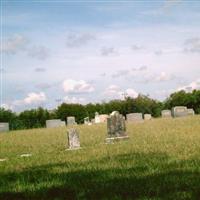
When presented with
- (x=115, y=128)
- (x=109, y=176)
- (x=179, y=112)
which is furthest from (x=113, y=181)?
(x=179, y=112)

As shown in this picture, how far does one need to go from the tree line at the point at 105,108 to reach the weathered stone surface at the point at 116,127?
4538 centimetres

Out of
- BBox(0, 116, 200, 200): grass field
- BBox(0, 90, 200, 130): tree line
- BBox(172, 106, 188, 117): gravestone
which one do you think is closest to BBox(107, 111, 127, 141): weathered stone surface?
BBox(0, 116, 200, 200): grass field

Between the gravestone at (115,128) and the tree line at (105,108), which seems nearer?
the gravestone at (115,128)

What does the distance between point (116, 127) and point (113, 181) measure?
1257cm

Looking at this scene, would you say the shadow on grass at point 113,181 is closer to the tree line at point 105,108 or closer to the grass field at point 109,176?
the grass field at point 109,176

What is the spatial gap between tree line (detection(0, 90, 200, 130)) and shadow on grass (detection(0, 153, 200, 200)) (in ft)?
184

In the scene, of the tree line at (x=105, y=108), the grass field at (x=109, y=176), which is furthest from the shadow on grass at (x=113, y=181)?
the tree line at (x=105, y=108)

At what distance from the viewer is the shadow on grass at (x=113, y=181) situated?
801cm

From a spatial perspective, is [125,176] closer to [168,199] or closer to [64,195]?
[64,195]

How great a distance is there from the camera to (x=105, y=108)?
86438 mm

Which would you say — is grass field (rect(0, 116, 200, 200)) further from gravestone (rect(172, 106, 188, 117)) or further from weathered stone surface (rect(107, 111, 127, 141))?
gravestone (rect(172, 106, 188, 117))

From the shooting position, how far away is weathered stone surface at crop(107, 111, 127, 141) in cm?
2161

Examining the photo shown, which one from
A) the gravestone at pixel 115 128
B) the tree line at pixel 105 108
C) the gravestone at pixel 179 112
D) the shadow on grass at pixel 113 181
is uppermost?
the tree line at pixel 105 108

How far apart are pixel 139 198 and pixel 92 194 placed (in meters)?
0.93
